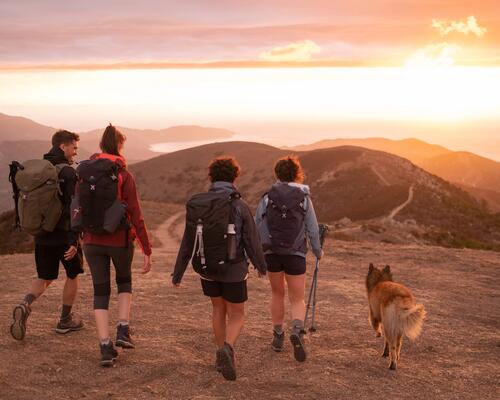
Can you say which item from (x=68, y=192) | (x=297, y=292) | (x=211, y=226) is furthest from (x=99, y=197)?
(x=297, y=292)

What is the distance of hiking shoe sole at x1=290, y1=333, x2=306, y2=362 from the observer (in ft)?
24.1

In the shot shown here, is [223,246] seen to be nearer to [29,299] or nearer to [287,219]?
[287,219]

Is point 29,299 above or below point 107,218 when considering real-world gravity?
below

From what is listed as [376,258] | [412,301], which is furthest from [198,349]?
[376,258]

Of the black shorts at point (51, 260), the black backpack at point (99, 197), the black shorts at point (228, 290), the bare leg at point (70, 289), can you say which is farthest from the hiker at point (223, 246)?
the bare leg at point (70, 289)

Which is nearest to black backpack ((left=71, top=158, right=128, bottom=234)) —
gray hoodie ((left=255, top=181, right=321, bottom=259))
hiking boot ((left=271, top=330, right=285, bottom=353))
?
gray hoodie ((left=255, top=181, right=321, bottom=259))

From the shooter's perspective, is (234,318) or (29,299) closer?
(234,318)

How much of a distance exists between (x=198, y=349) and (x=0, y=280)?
748cm

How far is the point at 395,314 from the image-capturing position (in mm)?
7125

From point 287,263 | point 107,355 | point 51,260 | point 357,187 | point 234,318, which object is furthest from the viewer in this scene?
point 357,187

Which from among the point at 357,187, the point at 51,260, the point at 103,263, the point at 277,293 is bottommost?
the point at 277,293

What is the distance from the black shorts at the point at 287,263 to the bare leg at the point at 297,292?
0.08m

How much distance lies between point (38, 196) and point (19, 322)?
1813 millimetres

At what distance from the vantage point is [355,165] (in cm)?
8869
